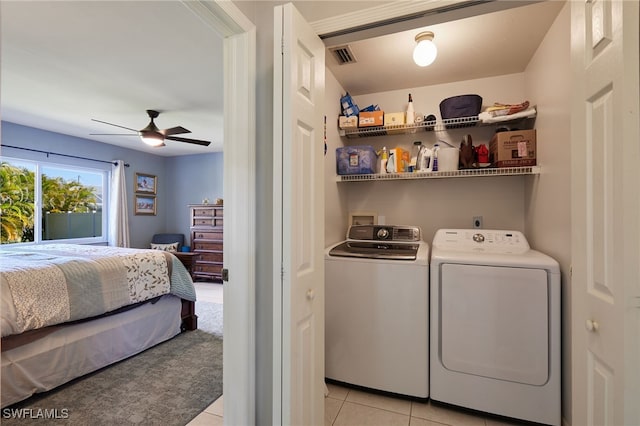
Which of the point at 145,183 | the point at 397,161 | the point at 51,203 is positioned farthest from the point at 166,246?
the point at 397,161

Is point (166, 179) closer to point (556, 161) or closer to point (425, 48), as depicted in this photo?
point (425, 48)

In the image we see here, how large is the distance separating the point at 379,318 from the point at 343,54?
1.81 meters

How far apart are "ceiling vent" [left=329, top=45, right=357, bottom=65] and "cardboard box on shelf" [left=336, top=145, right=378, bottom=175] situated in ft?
2.09

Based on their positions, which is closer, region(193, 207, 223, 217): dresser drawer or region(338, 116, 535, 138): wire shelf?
region(338, 116, 535, 138): wire shelf

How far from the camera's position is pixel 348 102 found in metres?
2.54

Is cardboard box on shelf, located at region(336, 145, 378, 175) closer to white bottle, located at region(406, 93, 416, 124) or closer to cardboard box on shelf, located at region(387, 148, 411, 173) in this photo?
cardboard box on shelf, located at region(387, 148, 411, 173)

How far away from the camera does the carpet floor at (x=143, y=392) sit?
181 cm

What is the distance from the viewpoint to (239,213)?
54.0 inches

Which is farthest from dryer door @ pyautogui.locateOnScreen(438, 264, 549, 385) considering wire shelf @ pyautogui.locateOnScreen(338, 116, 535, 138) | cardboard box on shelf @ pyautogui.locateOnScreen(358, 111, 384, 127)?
cardboard box on shelf @ pyautogui.locateOnScreen(358, 111, 384, 127)

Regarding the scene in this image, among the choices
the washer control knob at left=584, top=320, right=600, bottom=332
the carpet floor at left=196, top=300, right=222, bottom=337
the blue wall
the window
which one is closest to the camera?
the washer control knob at left=584, top=320, right=600, bottom=332

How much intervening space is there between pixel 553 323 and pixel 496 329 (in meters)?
0.28

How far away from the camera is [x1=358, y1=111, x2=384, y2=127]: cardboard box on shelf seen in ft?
8.02

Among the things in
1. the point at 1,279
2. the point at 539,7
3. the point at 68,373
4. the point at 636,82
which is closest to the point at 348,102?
the point at 539,7

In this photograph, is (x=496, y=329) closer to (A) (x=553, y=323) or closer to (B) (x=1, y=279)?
(A) (x=553, y=323)
